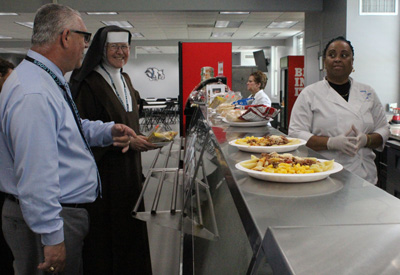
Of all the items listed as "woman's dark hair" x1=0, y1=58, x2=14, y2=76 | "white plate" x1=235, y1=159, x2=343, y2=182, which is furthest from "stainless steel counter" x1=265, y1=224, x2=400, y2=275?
"woman's dark hair" x1=0, y1=58, x2=14, y2=76

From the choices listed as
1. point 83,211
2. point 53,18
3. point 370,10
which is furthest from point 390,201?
point 370,10

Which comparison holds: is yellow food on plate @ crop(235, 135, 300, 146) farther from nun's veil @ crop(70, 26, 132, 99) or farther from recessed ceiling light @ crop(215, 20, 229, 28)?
recessed ceiling light @ crop(215, 20, 229, 28)

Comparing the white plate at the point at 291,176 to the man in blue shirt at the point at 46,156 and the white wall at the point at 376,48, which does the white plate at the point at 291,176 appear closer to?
the man in blue shirt at the point at 46,156

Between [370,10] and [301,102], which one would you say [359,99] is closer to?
[301,102]

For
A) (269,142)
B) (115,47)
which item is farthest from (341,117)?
(115,47)

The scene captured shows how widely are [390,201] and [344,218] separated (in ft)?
0.53

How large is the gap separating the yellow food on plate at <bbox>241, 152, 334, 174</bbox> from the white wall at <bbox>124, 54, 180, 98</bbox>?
836 inches

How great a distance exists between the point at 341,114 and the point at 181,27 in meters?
11.3

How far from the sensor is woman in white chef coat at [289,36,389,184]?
2.09 metres

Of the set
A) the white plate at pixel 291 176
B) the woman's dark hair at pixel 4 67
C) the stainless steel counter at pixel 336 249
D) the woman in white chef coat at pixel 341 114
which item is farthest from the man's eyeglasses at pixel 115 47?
the stainless steel counter at pixel 336 249

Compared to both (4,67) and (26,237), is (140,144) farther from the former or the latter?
(4,67)

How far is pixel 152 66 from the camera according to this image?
72.4 ft

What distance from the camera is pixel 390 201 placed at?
31.9 inches

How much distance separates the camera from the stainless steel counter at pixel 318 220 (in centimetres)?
47
